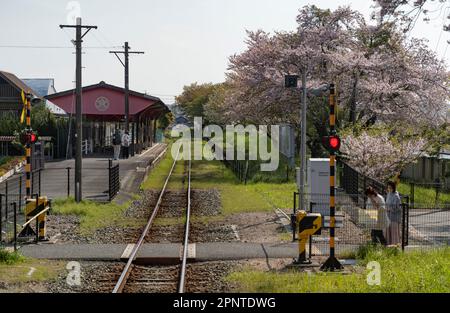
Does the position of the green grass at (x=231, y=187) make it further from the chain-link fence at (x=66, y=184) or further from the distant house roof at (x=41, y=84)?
the distant house roof at (x=41, y=84)

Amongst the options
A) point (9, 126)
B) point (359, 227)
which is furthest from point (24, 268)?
point (9, 126)

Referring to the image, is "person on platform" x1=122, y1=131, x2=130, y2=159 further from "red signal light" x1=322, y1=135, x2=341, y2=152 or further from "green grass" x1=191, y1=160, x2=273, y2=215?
"red signal light" x1=322, y1=135, x2=341, y2=152

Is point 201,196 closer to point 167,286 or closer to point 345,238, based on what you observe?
point 345,238

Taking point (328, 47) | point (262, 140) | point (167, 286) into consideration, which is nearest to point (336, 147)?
point (167, 286)

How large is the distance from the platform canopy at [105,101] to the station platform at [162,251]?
33624mm

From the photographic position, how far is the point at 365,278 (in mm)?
10922

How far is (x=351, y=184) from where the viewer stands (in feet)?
73.4

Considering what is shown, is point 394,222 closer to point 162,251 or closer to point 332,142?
point 332,142

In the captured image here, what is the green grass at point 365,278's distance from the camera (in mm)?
10000

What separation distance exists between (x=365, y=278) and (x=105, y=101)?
40.2 metres

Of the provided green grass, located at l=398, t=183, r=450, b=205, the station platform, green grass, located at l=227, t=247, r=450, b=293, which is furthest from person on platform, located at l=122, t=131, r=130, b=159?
green grass, located at l=227, t=247, r=450, b=293

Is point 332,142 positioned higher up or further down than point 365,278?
higher up

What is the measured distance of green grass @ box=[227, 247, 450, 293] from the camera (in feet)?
32.8

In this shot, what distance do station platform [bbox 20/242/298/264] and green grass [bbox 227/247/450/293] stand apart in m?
1.60
